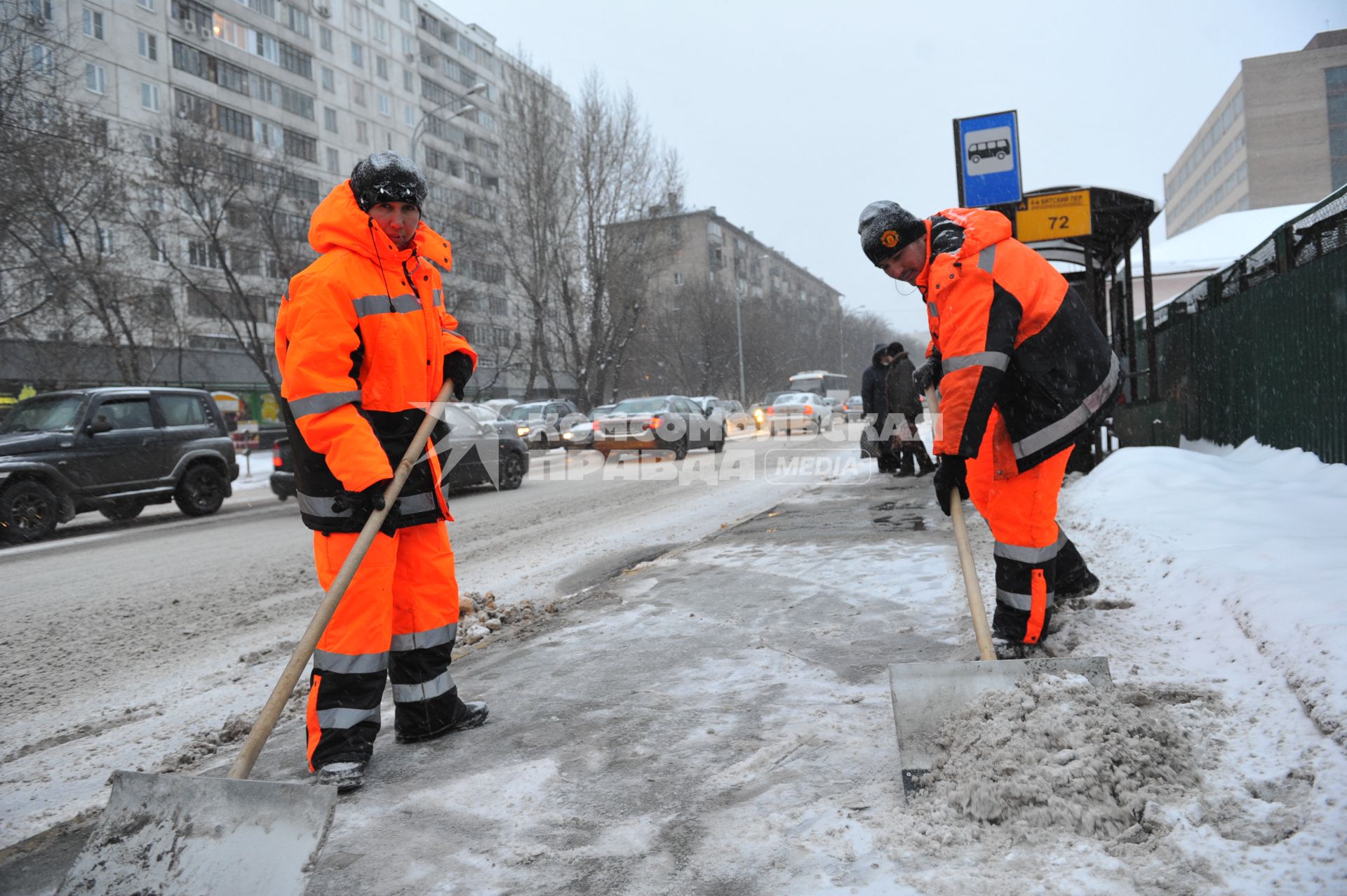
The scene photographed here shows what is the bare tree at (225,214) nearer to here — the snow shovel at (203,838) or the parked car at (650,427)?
the parked car at (650,427)

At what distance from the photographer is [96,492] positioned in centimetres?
1119

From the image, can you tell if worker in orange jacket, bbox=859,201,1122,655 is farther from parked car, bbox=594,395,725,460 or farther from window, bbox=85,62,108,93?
window, bbox=85,62,108,93

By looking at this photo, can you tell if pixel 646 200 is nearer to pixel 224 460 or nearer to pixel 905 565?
pixel 224 460

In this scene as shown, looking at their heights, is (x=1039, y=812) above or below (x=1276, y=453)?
below

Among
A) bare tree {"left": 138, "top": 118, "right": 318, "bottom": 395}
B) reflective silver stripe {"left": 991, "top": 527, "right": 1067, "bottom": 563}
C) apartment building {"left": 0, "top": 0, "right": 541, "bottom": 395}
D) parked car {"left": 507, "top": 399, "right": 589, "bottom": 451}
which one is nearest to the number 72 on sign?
reflective silver stripe {"left": 991, "top": 527, "right": 1067, "bottom": 563}

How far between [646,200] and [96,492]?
29.1 meters

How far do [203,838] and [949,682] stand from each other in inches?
84.6

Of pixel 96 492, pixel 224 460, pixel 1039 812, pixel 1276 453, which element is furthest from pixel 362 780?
pixel 224 460

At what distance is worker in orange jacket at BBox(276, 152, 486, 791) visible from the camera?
296cm

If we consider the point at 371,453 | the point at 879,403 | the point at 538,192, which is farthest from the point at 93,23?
the point at 371,453

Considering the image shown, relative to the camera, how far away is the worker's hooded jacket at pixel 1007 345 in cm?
328

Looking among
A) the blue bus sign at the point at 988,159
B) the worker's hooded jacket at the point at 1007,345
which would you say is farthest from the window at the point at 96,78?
the worker's hooded jacket at the point at 1007,345

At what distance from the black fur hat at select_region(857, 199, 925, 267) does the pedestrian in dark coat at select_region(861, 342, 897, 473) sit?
757 cm

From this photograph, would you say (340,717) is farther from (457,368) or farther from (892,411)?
(892,411)
